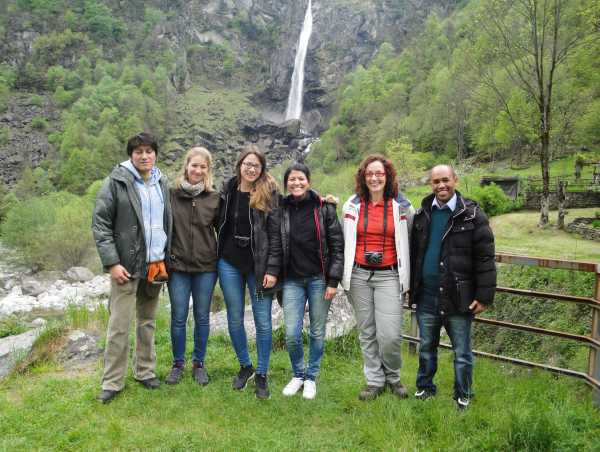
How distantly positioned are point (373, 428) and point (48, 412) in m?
2.71

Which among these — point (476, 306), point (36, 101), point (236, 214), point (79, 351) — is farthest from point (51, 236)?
point (36, 101)

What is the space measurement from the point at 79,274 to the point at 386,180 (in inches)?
1039

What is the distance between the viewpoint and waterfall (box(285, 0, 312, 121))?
89.2m

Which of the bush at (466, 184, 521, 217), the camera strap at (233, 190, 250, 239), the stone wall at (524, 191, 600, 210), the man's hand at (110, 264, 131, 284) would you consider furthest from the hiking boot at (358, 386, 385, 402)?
the stone wall at (524, 191, 600, 210)

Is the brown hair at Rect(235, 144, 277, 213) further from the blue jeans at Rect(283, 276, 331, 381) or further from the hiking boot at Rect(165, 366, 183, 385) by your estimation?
the hiking boot at Rect(165, 366, 183, 385)

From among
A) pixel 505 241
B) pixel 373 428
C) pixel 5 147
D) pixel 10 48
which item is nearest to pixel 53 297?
pixel 505 241

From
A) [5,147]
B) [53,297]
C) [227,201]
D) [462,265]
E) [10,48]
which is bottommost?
[53,297]

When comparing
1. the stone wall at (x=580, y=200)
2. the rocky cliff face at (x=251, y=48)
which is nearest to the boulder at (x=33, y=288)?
the stone wall at (x=580, y=200)

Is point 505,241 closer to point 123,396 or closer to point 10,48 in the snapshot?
point 123,396

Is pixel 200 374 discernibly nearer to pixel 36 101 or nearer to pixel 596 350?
pixel 596 350

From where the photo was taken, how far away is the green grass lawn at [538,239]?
12.4m

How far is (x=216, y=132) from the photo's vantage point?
8750 centimetres

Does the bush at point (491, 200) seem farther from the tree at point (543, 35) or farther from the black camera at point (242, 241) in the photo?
the black camera at point (242, 241)

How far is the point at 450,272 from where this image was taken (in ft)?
11.6
